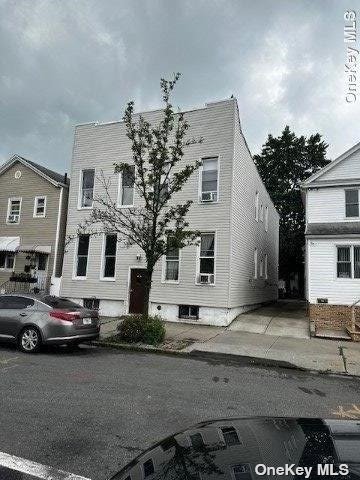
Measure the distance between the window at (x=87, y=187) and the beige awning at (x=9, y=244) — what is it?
4.50 metres

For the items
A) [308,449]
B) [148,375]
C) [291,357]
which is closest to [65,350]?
[148,375]

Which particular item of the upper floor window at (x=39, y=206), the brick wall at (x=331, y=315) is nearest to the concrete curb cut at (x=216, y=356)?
the brick wall at (x=331, y=315)

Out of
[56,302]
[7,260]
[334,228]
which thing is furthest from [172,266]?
[7,260]

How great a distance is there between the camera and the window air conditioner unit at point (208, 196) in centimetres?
1677

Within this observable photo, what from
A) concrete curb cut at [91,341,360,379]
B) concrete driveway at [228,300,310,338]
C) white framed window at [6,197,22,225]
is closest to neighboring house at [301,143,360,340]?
concrete driveway at [228,300,310,338]

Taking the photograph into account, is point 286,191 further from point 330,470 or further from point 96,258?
point 330,470

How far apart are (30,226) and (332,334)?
16099 mm

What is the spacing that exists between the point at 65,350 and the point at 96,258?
8261 mm

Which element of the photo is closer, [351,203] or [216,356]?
[216,356]

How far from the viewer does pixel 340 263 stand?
16.9 metres

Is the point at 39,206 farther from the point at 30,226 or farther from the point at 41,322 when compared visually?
the point at 41,322

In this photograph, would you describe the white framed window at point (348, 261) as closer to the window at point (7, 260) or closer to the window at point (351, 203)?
the window at point (351, 203)

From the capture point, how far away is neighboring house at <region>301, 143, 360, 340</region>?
16.3m

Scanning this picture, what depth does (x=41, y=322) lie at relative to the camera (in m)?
9.88
